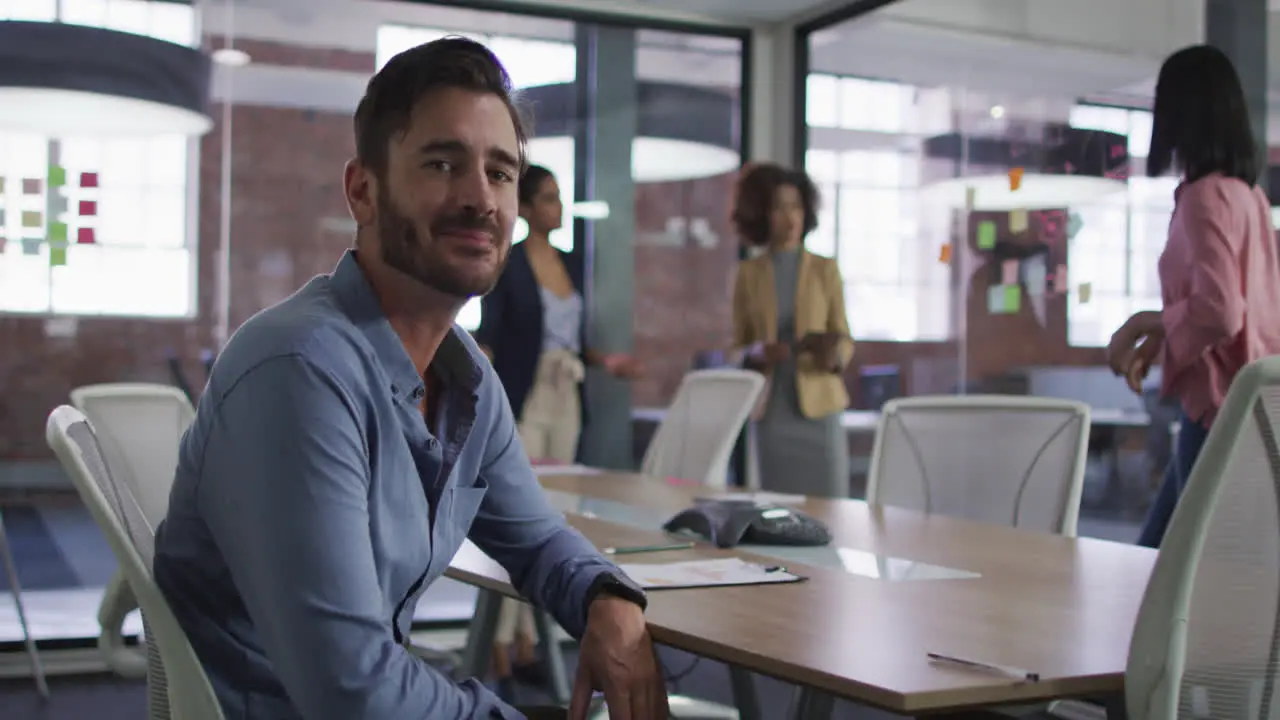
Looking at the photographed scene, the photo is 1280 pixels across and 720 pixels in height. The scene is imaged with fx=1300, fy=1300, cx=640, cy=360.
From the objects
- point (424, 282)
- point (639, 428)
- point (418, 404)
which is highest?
point (424, 282)

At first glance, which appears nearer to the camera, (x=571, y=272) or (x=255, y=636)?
(x=255, y=636)

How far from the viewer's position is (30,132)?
15.9 ft

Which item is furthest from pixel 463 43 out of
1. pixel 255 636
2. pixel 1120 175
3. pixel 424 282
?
pixel 1120 175

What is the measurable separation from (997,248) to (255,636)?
156 inches

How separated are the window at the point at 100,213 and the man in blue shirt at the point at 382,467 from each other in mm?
3687

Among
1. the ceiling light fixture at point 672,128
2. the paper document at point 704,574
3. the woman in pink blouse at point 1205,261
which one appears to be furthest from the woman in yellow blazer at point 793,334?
the paper document at point 704,574

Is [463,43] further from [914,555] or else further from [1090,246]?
[1090,246]

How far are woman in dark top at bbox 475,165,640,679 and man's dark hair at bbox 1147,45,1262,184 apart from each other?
86.8 inches

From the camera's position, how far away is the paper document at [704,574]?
5.84ft

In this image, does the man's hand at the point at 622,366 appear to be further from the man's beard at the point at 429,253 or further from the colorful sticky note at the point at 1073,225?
the man's beard at the point at 429,253

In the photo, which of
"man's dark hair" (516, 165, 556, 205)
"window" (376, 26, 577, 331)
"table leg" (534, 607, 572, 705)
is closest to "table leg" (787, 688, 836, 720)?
"table leg" (534, 607, 572, 705)

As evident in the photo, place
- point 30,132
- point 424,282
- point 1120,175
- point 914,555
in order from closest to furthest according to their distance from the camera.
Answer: point 424,282, point 914,555, point 1120,175, point 30,132

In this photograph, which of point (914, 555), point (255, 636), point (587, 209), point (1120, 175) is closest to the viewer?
point (255, 636)

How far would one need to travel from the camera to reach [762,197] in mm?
4820
